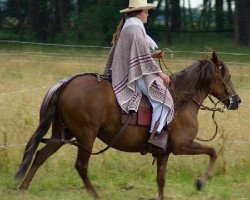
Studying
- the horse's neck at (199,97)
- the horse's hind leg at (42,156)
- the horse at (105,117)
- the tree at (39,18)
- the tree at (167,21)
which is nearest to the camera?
the horse at (105,117)

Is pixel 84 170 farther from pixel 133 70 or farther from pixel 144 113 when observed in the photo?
pixel 133 70

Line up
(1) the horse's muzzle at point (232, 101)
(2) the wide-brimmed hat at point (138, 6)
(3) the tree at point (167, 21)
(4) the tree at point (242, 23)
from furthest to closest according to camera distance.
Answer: (3) the tree at point (167, 21) < (4) the tree at point (242, 23) < (1) the horse's muzzle at point (232, 101) < (2) the wide-brimmed hat at point (138, 6)

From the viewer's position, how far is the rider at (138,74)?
7953 millimetres

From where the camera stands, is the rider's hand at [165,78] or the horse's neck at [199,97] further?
the horse's neck at [199,97]

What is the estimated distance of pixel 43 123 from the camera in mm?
8117

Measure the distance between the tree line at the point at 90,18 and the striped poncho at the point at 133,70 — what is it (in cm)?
2794

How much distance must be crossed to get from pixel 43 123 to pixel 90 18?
1111 inches

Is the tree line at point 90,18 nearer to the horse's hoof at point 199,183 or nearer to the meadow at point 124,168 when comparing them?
the meadow at point 124,168

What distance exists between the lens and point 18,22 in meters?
42.0

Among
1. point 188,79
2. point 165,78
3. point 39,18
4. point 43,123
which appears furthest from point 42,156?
point 39,18

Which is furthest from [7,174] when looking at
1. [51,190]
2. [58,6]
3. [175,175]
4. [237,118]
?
[58,6]

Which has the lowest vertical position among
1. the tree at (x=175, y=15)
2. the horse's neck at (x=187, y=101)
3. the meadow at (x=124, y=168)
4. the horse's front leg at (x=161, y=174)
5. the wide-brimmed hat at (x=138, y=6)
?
the tree at (x=175, y=15)

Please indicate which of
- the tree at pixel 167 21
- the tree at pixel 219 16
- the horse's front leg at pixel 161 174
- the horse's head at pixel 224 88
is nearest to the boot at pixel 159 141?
the horse's front leg at pixel 161 174

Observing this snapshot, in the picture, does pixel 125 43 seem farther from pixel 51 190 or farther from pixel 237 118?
pixel 237 118
